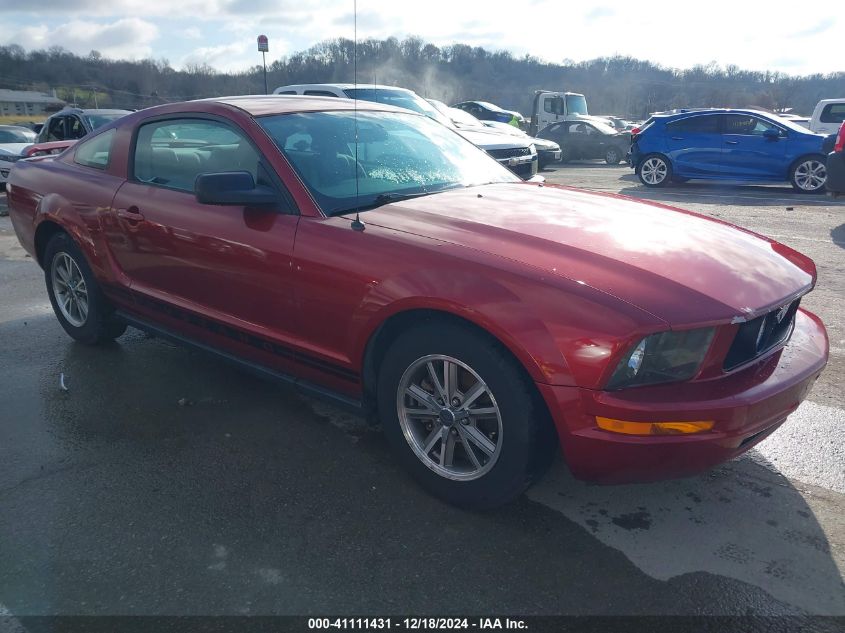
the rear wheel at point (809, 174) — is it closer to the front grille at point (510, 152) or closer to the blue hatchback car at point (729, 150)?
the blue hatchback car at point (729, 150)

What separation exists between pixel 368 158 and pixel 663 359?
6.13 ft

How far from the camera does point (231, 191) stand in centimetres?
312

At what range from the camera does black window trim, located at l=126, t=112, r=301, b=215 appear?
3205 millimetres

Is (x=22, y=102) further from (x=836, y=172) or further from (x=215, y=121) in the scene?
(x=215, y=121)

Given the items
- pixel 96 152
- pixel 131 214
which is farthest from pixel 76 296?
pixel 131 214

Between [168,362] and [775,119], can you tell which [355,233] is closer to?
[168,362]

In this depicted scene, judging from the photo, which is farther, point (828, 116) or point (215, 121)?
point (828, 116)

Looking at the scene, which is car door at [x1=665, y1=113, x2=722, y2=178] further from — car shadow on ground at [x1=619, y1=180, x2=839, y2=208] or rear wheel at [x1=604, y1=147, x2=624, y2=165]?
rear wheel at [x1=604, y1=147, x2=624, y2=165]

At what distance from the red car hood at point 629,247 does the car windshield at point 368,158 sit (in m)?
0.18

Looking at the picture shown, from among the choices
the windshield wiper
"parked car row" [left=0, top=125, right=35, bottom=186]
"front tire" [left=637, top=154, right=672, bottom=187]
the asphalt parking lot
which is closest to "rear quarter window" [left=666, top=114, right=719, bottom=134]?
"front tire" [left=637, top=154, right=672, bottom=187]

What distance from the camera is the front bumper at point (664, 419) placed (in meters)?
2.32

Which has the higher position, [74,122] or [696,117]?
[696,117]

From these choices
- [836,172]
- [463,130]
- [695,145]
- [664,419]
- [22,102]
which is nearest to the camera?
[664,419]

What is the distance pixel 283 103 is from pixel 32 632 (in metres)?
2.79
